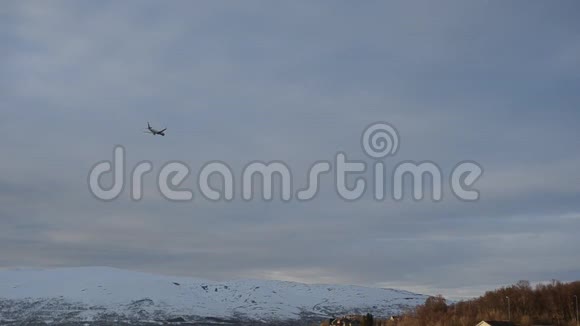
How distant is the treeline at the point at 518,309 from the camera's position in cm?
12703

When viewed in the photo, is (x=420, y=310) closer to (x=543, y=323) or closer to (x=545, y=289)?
(x=545, y=289)

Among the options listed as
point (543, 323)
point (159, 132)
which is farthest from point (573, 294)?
point (159, 132)

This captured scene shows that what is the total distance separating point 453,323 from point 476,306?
702 inches

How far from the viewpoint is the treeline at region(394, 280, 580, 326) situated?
12703 centimetres

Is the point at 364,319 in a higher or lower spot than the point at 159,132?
lower

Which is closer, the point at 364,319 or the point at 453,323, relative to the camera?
the point at 453,323

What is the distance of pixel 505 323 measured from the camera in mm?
106188

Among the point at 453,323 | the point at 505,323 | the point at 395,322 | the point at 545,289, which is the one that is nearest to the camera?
the point at 505,323

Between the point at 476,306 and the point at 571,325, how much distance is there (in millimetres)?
28566

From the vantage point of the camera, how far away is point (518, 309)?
445 ft

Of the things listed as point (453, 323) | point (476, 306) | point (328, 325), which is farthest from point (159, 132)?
point (328, 325)

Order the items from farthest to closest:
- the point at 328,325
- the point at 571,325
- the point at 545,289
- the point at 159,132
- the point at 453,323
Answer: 1. the point at 328,325
2. the point at 545,289
3. the point at 453,323
4. the point at 571,325
5. the point at 159,132

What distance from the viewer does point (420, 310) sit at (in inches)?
6176

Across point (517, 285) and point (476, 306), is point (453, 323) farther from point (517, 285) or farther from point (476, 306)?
point (517, 285)
